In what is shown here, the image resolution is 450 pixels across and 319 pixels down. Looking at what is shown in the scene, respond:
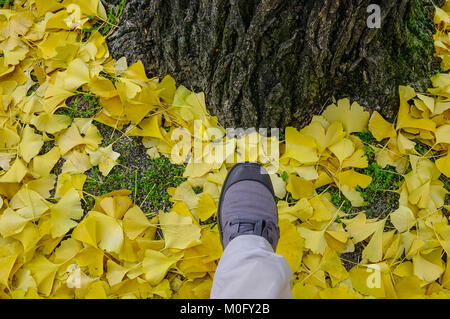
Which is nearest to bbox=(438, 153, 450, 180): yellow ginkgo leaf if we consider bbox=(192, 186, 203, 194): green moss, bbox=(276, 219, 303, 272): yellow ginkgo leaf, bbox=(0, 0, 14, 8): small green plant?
bbox=(276, 219, 303, 272): yellow ginkgo leaf

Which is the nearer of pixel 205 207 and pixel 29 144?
pixel 205 207

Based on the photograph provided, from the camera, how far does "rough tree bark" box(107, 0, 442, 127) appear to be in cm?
114

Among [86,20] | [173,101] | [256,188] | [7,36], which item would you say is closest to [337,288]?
[256,188]

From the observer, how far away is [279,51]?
3.93 ft

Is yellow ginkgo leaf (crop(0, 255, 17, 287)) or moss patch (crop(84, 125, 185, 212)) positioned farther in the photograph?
moss patch (crop(84, 125, 185, 212))

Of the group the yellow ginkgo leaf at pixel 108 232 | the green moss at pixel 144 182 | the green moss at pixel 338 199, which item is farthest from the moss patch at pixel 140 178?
the green moss at pixel 338 199

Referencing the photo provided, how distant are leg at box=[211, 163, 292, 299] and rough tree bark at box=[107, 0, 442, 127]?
0.72 feet

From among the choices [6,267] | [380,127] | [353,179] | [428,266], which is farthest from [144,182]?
[428,266]

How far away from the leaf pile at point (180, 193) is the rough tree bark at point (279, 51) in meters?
0.06

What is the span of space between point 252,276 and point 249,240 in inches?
7.8

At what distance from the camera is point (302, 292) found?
3.84ft

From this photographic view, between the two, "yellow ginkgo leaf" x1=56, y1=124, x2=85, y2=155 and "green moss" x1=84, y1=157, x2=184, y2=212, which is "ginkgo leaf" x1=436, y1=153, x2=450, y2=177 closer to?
"green moss" x1=84, y1=157, x2=184, y2=212

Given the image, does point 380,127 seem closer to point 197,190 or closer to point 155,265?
point 197,190

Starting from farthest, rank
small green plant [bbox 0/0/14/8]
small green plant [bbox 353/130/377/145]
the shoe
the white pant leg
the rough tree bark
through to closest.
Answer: small green plant [bbox 0/0/14/8] < small green plant [bbox 353/130/377/145] < the shoe < the rough tree bark < the white pant leg
